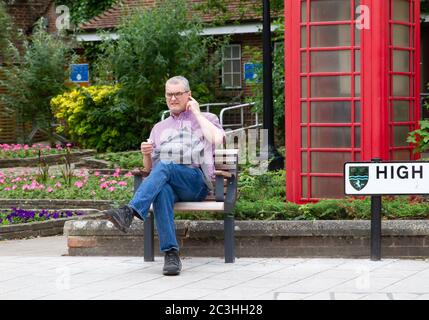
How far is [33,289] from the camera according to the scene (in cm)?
816

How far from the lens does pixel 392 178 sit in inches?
363

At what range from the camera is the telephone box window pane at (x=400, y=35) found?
10852 millimetres

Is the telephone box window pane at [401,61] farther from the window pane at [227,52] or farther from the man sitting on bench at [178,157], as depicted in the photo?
the window pane at [227,52]

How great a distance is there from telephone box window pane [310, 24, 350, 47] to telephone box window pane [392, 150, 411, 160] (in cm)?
123

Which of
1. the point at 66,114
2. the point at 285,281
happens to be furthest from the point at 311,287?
the point at 66,114

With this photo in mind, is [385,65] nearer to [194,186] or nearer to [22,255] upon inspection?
[194,186]

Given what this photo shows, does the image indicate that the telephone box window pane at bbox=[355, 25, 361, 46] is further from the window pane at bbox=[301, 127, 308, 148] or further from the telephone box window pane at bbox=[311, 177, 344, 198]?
the telephone box window pane at bbox=[311, 177, 344, 198]

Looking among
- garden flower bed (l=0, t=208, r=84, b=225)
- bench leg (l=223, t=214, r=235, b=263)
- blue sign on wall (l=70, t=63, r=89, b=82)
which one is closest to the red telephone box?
bench leg (l=223, t=214, r=235, b=263)

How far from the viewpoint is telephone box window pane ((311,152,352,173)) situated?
1094 centimetres

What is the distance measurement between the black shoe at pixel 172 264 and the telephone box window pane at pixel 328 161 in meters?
2.65

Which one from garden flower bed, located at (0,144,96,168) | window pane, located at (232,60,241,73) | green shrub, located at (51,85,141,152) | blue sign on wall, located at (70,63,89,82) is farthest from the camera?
window pane, located at (232,60,241,73)

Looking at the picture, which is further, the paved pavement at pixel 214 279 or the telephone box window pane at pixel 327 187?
the telephone box window pane at pixel 327 187

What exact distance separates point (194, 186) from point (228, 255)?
69 centimetres

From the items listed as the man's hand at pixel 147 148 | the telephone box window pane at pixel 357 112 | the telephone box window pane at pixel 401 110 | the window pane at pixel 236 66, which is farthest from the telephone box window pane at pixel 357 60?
the window pane at pixel 236 66
